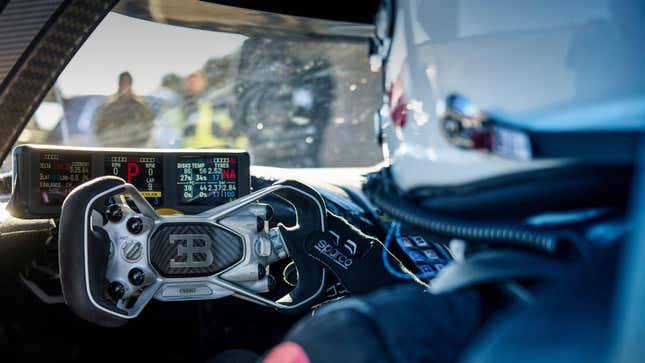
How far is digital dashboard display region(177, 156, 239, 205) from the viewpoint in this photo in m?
2.15

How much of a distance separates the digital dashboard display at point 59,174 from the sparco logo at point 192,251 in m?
0.39

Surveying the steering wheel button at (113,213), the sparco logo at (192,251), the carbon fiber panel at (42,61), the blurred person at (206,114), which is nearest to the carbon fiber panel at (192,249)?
the sparco logo at (192,251)

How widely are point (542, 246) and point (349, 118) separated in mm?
5318

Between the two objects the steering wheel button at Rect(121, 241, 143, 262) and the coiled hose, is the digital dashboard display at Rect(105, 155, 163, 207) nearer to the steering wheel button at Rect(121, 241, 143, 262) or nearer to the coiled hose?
the steering wheel button at Rect(121, 241, 143, 262)

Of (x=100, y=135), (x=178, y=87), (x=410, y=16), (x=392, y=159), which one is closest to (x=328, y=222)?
(x=392, y=159)

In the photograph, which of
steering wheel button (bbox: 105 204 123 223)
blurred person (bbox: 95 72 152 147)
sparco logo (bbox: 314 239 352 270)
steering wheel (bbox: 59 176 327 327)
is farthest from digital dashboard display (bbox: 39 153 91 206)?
blurred person (bbox: 95 72 152 147)

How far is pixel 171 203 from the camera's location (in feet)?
7.00

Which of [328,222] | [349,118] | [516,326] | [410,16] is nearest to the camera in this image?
[516,326]

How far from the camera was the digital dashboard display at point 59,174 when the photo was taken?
1.96 meters

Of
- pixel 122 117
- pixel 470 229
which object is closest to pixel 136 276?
pixel 470 229

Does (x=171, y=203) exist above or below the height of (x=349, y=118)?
above

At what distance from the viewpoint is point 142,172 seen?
2.10 m

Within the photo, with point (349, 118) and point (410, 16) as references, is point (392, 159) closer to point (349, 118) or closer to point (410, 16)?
point (410, 16)

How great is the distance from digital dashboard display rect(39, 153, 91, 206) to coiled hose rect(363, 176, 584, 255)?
1352mm
